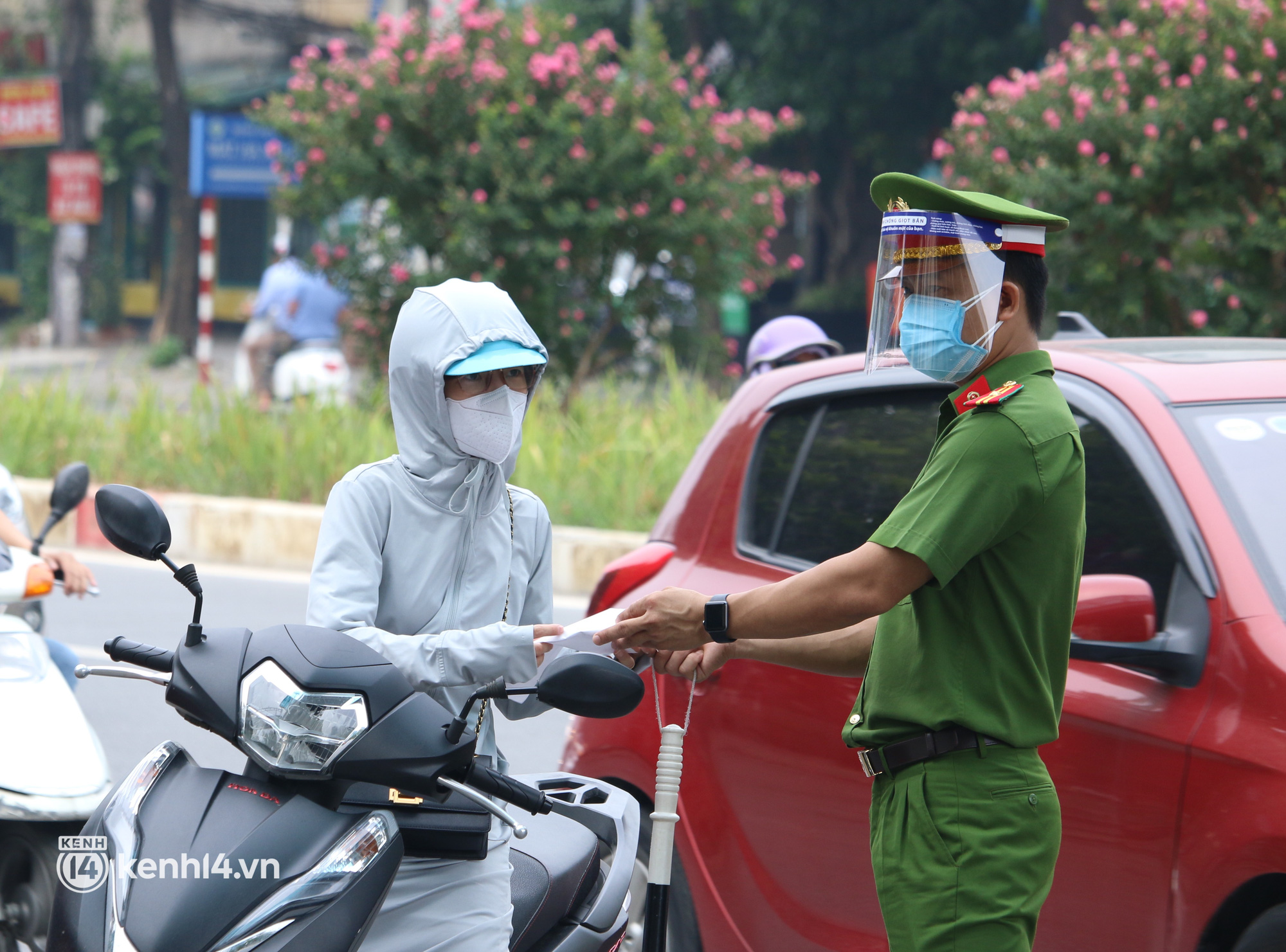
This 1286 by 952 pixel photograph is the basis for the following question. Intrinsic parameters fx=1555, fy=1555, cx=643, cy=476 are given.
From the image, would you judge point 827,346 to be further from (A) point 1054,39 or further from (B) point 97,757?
(A) point 1054,39

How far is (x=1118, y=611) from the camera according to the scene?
272cm

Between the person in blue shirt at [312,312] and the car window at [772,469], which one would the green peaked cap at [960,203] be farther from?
the person in blue shirt at [312,312]

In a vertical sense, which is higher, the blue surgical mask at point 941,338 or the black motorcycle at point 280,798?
the blue surgical mask at point 941,338

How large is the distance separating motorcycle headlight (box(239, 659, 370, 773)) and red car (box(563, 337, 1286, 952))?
1345 millimetres

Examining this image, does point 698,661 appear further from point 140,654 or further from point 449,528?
point 140,654

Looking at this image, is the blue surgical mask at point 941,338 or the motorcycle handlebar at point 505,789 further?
the blue surgical mask at point 941,338

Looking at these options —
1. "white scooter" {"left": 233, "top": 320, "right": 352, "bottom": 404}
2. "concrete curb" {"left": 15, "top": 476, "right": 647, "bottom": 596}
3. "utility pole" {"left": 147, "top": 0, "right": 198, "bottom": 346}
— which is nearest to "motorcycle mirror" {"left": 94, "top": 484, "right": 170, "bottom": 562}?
"concrete curb" {"left": 15, "top": 476, "right": 647, "bottom": 596}

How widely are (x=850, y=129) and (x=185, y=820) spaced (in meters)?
24.1

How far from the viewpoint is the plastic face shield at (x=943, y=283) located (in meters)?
2.32

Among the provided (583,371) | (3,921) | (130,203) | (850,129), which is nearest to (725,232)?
(583,371)

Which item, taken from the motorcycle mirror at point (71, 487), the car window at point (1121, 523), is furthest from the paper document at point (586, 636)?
the motorcycle mirror at point (71, 487)

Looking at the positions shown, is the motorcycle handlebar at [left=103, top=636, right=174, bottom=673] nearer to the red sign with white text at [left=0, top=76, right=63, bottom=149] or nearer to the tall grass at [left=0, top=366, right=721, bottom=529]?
the tall grass at [left=0, top=366, right=721, bottom=529]

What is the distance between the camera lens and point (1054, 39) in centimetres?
2116

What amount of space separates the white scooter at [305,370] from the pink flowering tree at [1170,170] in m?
5.56
